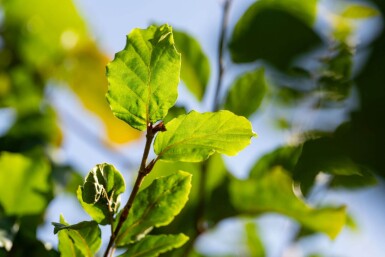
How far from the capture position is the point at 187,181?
Result: 24.3 inches

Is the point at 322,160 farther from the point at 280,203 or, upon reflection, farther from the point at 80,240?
the point at 280,203

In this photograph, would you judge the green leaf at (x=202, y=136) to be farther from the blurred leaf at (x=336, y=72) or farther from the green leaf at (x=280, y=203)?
the green leaf at (x=280, y=203)

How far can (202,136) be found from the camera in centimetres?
60

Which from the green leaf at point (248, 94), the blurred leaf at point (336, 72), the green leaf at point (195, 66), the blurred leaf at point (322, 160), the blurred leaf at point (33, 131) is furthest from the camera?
the blurred leaf at point (33, 131)

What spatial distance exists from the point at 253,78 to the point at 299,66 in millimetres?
433

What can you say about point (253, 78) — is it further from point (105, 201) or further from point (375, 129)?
point (375, 129)

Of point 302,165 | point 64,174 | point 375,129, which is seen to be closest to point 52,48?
point 64,174

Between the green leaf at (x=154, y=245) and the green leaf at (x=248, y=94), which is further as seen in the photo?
the green leaf at (x=248, y=94)

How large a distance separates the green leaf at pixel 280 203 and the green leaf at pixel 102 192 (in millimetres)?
398

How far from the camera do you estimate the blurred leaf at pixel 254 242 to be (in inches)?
54.0

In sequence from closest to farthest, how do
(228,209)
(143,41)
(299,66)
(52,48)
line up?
(299,66) → (143,41) → (228,209) → (52,48)

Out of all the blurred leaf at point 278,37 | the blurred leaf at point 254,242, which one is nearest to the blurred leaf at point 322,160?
the blurred leaf at point 278,37

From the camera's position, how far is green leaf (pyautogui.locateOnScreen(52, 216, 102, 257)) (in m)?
0.62

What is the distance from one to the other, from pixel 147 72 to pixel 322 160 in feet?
0.73
